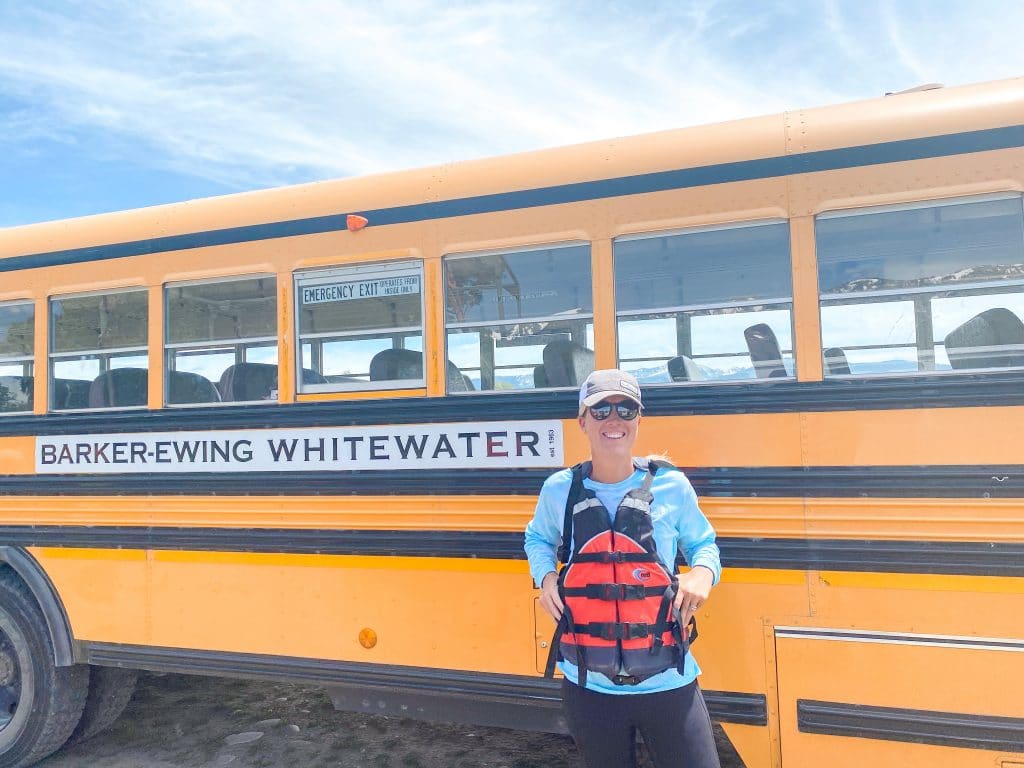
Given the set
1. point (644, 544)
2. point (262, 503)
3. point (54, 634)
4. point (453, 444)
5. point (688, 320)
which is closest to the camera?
point (644, 544)

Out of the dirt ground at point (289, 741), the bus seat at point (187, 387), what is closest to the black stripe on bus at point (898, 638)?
the dirt ground at point (289, 741)

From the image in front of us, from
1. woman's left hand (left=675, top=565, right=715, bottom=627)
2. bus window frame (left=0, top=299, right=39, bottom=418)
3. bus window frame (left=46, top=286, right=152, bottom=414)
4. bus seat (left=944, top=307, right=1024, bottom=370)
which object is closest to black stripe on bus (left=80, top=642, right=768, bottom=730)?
woman's left hand (left=675, top=565, right=715, bottom=627)

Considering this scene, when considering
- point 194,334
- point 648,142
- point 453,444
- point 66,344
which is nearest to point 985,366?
point 648,142

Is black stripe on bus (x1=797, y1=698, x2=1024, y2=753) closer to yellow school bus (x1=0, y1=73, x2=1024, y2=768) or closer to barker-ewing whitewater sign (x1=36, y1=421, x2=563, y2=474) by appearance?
yellow school bus (x1=0, y1=73, x2=1024, y2=768)

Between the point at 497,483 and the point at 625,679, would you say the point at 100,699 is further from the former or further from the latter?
the point at 625,679

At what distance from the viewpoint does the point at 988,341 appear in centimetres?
257

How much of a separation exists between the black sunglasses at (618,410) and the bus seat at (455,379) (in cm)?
112

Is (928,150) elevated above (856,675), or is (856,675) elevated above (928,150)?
(928,150)

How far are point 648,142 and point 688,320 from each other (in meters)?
0.72

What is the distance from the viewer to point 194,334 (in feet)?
11.6

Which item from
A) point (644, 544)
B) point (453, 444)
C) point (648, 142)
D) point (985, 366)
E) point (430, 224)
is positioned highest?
point (648, 142)

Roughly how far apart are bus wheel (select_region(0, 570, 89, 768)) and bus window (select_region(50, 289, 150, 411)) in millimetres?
1013

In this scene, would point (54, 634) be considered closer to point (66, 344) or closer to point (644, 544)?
point (66, 344)

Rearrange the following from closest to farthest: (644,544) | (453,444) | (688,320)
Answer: (644,544), (688,320), (453,444)
